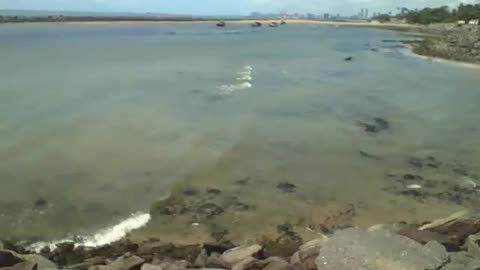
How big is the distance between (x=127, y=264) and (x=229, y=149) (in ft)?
23.2

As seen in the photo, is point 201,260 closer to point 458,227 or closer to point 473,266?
point 473,266

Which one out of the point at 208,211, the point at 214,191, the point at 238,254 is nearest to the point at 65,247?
the point at 208,211

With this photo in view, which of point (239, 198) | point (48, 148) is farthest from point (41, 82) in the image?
point (239, 198)

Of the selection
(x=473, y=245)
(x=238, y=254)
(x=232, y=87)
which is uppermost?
(x=473, y=245)

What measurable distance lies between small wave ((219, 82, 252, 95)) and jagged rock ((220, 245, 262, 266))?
16521mm

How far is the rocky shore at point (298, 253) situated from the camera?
6.18m

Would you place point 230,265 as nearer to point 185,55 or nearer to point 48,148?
point 48,148

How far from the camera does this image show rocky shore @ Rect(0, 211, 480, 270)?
618cm

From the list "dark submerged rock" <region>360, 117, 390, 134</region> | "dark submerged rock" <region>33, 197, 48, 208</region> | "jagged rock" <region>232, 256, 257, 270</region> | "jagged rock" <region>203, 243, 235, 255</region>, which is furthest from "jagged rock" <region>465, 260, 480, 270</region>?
"dark submerged rock" <region>360, 117, 390, 134</region>

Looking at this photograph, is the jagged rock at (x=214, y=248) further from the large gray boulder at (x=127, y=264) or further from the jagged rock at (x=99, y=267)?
the jagged rock at (x=99, y=267)

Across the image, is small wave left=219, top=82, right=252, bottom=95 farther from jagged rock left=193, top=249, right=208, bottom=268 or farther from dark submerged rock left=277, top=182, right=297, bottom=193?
jagged rock left=193, top=249, right=208, bottom=268

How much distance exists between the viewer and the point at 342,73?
3316 centimetres

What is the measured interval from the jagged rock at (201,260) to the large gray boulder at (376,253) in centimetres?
165

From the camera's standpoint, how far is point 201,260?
721 cm
